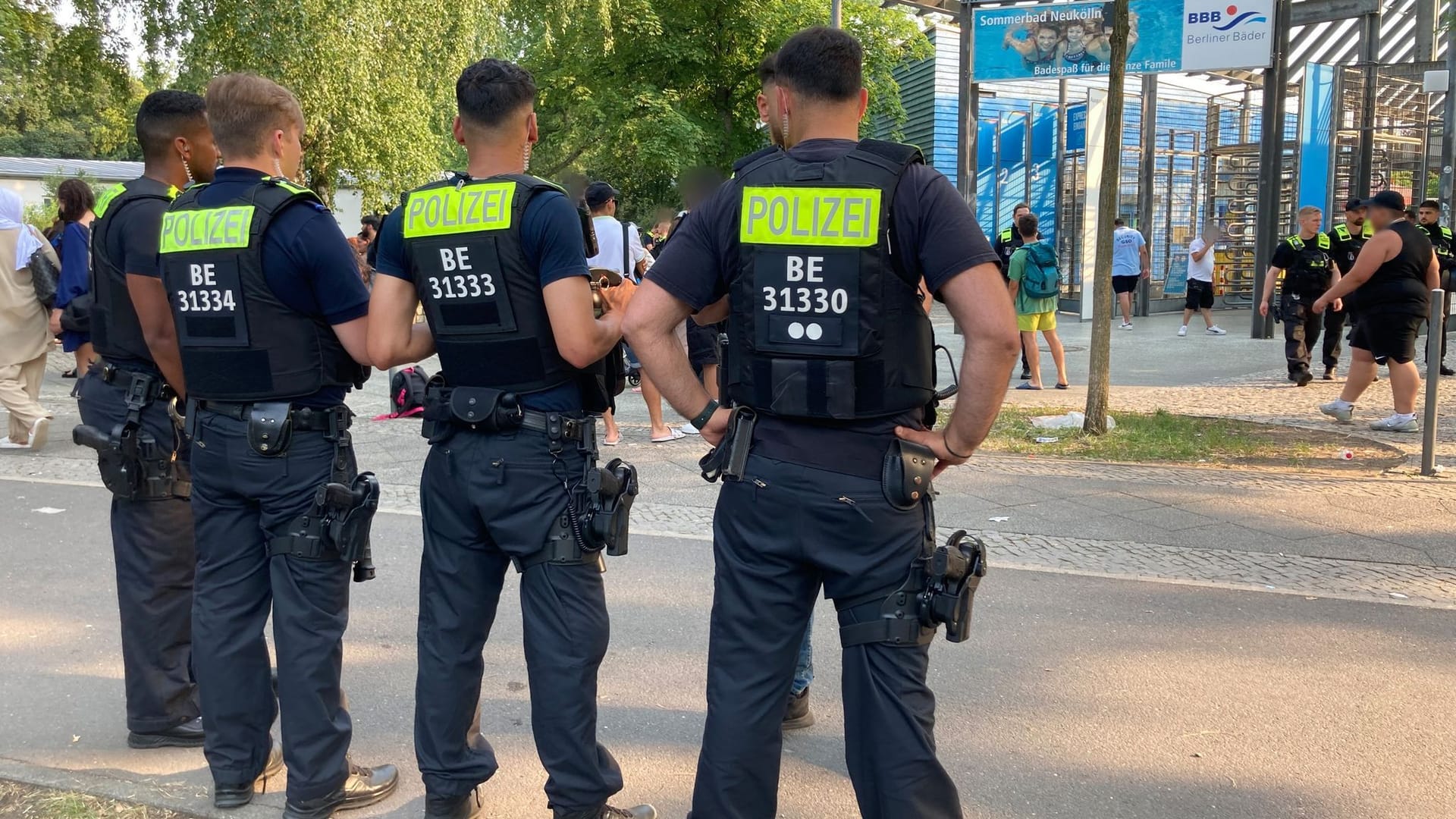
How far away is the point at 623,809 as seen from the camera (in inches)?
133

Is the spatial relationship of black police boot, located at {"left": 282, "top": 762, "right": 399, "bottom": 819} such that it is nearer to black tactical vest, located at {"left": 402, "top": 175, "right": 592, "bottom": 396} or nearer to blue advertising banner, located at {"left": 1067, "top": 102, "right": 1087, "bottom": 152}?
black tactical vest, located at {"left": 402, "top": 175, "right": 592, "bottom": 396}

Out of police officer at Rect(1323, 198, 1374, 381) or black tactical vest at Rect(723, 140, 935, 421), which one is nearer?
black tactical vest at Rect(723, 140, 935, 421)

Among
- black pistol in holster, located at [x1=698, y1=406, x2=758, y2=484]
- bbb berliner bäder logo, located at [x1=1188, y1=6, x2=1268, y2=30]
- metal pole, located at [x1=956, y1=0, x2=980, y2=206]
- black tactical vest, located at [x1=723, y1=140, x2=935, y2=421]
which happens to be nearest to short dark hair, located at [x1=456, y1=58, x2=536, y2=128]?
black tactical vest, located at [x1=723, y1=140, x2=935, y2=421]

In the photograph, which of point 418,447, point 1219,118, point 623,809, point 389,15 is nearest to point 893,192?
point 623,809

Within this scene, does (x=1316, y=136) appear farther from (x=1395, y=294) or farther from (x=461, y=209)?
(x=461, y=209)

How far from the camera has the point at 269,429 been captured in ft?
10.8

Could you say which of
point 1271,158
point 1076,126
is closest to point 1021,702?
point 1271,158

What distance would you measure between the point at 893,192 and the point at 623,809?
75.9 inches

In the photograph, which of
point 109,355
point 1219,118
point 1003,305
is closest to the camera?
point 1003,305

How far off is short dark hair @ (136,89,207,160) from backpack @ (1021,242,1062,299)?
8801 millimetres

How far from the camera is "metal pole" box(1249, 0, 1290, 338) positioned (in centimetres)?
1559

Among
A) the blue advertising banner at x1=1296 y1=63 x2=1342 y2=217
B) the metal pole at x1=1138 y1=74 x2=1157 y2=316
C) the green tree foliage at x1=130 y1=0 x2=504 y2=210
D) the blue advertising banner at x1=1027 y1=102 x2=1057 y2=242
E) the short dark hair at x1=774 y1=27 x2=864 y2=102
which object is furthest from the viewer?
the blue advertising banner at x1=1027 y1=102 x2=1057 y2=242

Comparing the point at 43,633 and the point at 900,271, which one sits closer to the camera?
the point at 900,271

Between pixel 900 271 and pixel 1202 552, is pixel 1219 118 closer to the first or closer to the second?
pixel 1202 552
